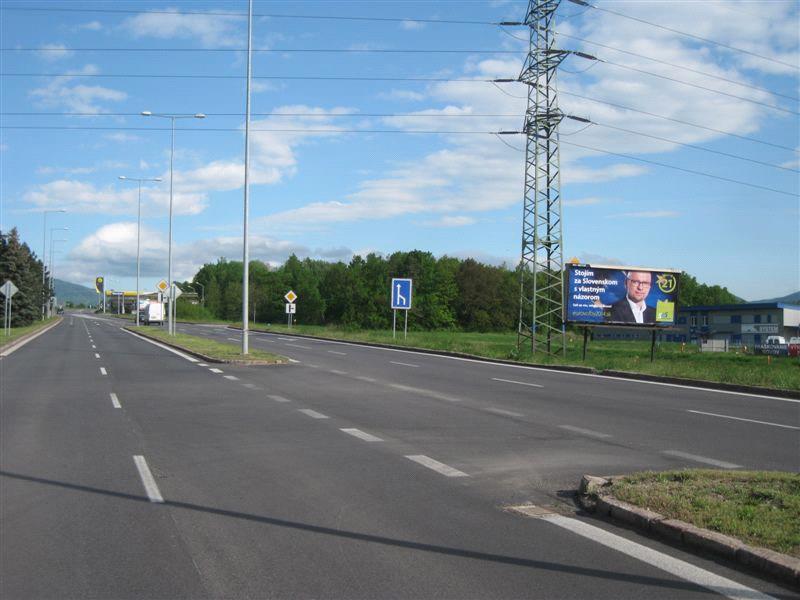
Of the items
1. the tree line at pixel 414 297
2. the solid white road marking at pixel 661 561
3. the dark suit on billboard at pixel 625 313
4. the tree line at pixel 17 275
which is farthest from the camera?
the tree line at pixel 414 297

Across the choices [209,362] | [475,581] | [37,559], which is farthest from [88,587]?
[209,362]

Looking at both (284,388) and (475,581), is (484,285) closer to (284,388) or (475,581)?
(284,388)

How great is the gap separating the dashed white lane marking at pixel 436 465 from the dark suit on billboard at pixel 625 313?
22182 millimetres

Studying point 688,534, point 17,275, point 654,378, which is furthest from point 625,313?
point 17,275

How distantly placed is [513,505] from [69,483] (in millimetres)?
4550

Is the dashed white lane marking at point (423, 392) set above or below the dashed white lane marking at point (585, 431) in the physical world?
below

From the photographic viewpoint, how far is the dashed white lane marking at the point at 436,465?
8.47 meters

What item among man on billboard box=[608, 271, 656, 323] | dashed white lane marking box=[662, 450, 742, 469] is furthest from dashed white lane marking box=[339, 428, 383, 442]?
man on billboard box=[608, 271, 656, 323]

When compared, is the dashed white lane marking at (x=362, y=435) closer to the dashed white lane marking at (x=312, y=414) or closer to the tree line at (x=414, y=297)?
the dashed white lane marking at (x=312, y=414)

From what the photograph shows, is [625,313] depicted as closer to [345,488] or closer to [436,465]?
[436,465]

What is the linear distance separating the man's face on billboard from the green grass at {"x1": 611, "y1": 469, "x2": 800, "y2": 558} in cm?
2318

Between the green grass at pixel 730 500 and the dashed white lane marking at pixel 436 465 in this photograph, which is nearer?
the green grass at pixel 730 500

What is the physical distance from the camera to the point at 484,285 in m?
131

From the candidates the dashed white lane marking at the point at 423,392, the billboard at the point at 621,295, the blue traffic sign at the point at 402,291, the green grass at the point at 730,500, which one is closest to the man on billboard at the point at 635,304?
the billboard at the point at 621,295
